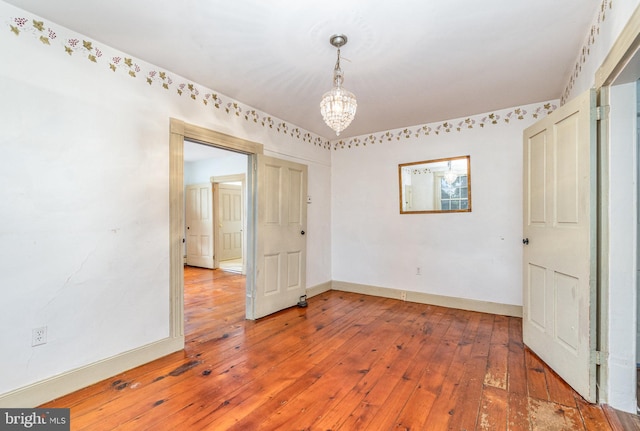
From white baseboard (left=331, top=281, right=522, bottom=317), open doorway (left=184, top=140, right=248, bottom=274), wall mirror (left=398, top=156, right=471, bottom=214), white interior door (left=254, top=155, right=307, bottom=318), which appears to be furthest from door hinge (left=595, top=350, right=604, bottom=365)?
open doorway (left=184, top=140, right=248, bottom=274)

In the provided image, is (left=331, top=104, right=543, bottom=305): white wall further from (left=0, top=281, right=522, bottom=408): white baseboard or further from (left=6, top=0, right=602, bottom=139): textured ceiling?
(left=6, top=0, right=602, bottom=139): textured ceiling

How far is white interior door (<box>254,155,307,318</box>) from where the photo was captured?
143 inches

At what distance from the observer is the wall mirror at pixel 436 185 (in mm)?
3938

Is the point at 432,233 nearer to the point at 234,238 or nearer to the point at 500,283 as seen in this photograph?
the point at 500,283

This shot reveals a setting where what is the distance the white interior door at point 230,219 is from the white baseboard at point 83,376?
4606 mm

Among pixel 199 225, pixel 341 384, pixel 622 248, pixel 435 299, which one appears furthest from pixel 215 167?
pixel 622 248

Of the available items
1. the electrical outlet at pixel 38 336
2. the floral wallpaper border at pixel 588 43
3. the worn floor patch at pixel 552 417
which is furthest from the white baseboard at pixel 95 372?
the floral wallpaper border at pixel 588 43

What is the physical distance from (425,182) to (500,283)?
5.31 feet

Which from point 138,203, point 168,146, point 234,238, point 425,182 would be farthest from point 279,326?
point 234,238

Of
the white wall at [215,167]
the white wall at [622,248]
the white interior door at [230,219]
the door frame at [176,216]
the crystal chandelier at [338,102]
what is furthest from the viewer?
the white interior door at [230,219]

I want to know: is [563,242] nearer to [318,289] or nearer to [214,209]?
[318,289]

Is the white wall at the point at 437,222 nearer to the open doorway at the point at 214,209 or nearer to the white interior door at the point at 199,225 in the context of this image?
the open doorway at the point at 214,209

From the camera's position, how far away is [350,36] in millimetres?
2133

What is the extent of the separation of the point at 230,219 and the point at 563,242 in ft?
21.5
